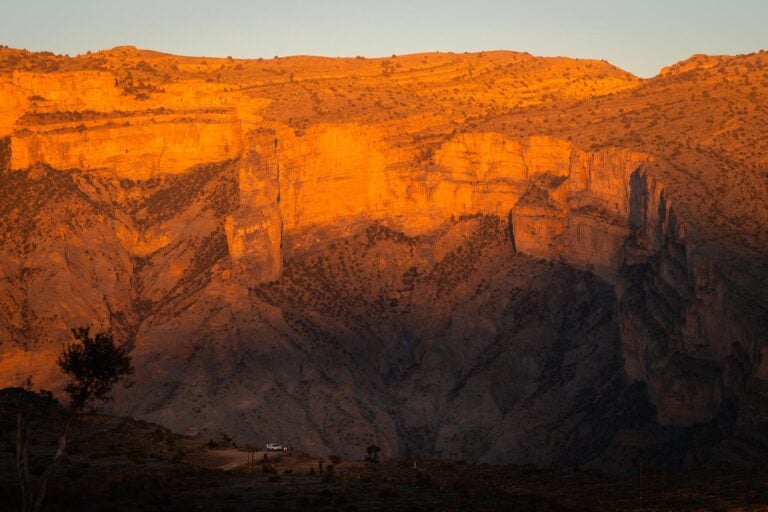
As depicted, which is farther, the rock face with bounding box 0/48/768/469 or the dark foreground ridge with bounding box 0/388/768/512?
the rock face with bounding box 0/48/768/469

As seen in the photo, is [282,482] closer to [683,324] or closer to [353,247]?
[683,324]

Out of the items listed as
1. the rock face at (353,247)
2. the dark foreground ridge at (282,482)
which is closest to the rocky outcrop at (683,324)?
the rock face at (353,247)

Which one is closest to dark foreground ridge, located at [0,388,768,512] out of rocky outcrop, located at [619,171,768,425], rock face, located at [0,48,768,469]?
rocky outcrop, located at [619,171,768,425]

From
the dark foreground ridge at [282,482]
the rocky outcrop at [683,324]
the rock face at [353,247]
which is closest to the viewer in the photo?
the dark foreground ridge at [282,482]

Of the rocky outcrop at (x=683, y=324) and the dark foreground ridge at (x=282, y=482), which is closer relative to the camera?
the dark foreground ridge at (x=282, y=482)

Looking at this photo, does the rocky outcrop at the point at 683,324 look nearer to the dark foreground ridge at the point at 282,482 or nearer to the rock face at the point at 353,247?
the rock face at the point at 353,247

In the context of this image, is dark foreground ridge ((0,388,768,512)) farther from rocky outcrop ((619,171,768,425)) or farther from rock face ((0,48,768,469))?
rock face ((0,48,768,469))

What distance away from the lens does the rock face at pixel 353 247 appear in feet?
432

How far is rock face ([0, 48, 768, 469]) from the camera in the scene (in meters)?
132

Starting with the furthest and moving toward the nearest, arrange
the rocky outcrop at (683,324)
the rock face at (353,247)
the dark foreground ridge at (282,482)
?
the rock face at (353,247) < the rocky outcrop at (683,324) < the dark foreground ridge at (282,482)

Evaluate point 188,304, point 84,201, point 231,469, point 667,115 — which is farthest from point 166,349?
point 231,469

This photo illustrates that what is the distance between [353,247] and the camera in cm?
14988

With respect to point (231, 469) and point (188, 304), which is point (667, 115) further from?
point (231, 469)

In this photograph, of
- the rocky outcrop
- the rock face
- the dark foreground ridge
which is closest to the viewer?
the dark foreground ridge
